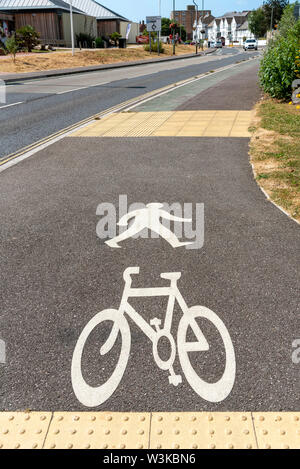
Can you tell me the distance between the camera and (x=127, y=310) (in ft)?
12.9

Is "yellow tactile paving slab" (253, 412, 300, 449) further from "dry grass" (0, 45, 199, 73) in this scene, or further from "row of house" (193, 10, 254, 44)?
"row of house" (193, 10, 254, 44)

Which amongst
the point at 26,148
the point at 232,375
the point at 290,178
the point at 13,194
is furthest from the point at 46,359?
the point at 26,148

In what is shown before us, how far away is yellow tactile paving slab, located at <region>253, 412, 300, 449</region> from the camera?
8.54 ft

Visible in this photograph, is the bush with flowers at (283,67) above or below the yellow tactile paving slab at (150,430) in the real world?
above

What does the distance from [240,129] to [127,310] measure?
361 inches

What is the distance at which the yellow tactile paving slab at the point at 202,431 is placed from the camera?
8.59 ft

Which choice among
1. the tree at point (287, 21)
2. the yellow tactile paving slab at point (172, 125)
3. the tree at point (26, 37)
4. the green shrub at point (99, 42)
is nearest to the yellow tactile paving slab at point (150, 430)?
the yellow tactile paving slab at point (172, 125)

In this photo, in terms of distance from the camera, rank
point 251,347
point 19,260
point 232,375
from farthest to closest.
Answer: point 19,260
point 251,347
point 232,375

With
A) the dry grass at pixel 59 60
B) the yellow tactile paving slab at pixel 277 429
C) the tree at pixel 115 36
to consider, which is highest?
the tree at pixel 115 36

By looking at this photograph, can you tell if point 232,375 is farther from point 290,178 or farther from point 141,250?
point 290,178

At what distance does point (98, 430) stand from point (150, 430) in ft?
1.08

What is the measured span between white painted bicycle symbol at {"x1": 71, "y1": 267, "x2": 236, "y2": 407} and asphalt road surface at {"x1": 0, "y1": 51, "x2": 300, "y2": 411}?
0.04 feet

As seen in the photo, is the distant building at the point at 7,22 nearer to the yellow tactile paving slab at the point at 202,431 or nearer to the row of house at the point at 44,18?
the row of house at the point at 44,18
